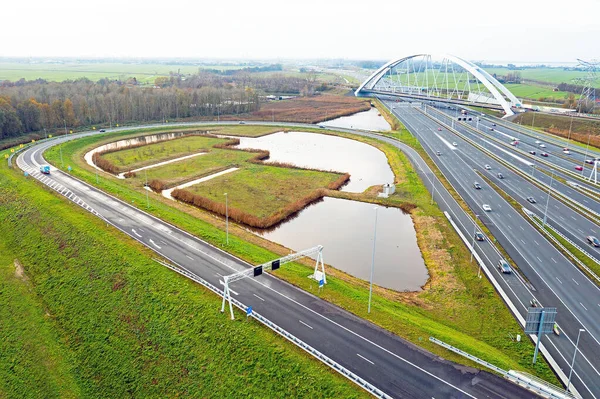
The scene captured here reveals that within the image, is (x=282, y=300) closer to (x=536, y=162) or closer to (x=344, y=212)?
(x=344, y=212)

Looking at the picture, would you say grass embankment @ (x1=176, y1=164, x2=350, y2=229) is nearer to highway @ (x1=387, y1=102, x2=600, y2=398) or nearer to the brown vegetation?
the brown vegetation

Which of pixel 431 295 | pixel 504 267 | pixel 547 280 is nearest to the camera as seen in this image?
pixel 431 295

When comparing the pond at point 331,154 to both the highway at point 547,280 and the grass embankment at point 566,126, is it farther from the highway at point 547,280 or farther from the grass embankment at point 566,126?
the grass embankment at point 566,126

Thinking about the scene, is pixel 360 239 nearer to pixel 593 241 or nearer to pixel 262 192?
pixel 262 192

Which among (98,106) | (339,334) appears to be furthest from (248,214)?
(98,106)

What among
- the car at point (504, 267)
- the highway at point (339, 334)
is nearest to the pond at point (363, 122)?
the car at point (504, 267)

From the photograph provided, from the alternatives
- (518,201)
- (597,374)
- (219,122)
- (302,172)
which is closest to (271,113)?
(219,122)

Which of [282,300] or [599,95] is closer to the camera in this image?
[282,300]
